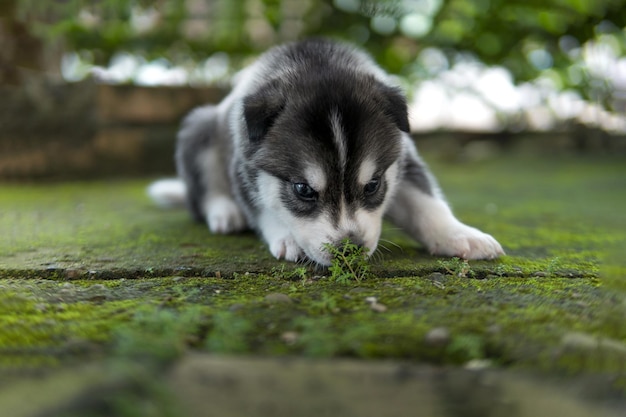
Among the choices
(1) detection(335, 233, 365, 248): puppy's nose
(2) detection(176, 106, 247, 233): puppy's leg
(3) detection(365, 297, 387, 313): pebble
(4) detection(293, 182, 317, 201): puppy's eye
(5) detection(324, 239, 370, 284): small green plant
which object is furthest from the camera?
(2) detection(176, 106, 247, 233): puppy's leg

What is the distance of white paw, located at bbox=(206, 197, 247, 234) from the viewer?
11.1ft

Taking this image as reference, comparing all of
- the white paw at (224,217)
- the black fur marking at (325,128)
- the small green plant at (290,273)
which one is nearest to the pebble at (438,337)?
the small green plant at (290,273)

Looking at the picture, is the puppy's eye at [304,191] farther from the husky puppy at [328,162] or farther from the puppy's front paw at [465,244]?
the puppy's front paw at [465,244]

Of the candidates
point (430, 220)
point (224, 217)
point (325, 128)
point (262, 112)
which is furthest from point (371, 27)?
point (325, 128)

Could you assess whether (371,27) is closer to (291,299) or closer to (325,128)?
(325,128)

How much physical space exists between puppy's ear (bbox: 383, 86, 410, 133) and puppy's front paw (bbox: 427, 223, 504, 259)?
544 mm

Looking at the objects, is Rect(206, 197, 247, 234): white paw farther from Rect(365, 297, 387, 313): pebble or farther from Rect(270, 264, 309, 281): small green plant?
Rect(365, 297, 387, 313): pebble

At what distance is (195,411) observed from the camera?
4.39ft

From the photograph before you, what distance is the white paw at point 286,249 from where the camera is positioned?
255 centimetres

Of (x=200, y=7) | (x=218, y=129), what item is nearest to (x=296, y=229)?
(x=218, y=129)

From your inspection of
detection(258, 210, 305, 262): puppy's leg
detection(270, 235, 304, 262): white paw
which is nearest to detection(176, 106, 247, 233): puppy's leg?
detection(258, 210, 305, 262): puppy's leg

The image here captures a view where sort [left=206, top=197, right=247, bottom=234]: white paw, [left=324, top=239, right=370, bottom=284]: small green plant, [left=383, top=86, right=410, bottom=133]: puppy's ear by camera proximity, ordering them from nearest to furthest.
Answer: [left=324, top=239, right=370, bottom=284]: small green plant, [left=383, top=86, right=410, bottom=133]: puppy's ear, [left=206, top=197, right=247, bottom=234]: white paw

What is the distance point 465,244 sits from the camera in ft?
8.40

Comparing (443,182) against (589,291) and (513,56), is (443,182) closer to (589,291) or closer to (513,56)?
(513,56)
